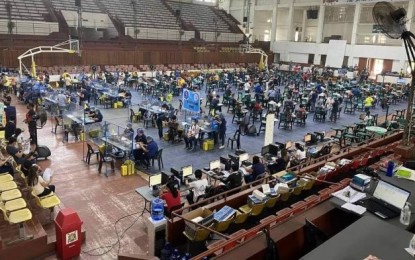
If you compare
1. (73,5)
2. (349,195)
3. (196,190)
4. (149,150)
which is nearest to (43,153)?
(149,150)

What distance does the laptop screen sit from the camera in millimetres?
5685

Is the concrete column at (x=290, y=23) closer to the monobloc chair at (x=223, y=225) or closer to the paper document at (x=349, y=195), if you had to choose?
the paper document at (x=349, y=195)

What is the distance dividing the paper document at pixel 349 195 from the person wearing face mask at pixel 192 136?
8.30 m

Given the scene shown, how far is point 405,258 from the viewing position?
415cm

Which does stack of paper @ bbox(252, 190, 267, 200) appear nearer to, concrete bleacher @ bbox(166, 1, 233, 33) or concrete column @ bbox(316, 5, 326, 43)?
concrete column @ bbox(316, 5, 326, 43)

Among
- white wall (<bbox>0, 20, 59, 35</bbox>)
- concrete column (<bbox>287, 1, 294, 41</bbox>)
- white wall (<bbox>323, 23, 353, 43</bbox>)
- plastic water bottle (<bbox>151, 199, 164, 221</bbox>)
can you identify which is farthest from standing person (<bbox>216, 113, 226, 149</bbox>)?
concrete column (<bbox>287, 1, 294, 41</bbox>)

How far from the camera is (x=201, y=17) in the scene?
152 feet

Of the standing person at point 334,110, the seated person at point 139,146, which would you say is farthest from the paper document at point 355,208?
the standing person at point 334,110

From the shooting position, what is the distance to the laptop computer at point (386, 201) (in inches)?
220

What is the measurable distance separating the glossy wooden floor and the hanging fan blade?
24.1 feet

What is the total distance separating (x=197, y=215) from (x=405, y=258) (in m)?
3.74

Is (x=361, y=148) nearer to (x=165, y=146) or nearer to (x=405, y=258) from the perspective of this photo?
(x=165, y=146)

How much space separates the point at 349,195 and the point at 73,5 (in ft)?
123

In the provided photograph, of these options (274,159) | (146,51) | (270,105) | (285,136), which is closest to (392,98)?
(270,105)
